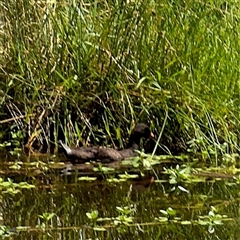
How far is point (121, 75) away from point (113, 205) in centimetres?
148

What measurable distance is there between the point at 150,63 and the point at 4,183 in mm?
1364

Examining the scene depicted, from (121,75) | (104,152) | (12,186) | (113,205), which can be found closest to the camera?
(113,205)

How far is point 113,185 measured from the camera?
13.3 ft

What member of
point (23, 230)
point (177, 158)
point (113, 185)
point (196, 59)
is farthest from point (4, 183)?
point (196, 59)

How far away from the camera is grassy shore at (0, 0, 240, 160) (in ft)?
16.0

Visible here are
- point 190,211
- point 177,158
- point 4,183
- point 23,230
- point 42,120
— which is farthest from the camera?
point 42,120

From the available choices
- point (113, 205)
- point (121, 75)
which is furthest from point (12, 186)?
point (121, 75)

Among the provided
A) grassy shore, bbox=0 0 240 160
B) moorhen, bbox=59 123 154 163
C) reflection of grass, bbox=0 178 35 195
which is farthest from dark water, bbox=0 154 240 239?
grassy shore, bbox=0 0 240 160

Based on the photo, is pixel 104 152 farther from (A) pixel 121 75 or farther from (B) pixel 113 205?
(B) pixel 113 205

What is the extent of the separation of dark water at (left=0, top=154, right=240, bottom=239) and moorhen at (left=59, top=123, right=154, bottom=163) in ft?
0.37

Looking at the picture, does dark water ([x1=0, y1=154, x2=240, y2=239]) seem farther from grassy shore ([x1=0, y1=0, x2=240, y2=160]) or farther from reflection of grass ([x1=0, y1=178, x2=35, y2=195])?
grassy shore ([x1=0, y1=0, x2=240, y2=160])

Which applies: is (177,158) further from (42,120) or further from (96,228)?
(96,228)

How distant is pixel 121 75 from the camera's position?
4980 millimetres

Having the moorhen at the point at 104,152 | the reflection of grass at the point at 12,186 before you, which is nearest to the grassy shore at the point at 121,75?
the moorhen at the point at 104,152
